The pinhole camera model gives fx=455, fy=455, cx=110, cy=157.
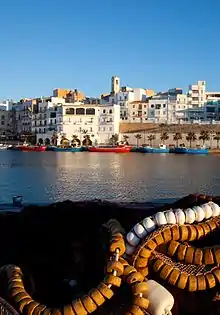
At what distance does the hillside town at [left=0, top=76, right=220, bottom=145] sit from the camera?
94.1 metres

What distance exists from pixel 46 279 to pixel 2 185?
76.6 ft

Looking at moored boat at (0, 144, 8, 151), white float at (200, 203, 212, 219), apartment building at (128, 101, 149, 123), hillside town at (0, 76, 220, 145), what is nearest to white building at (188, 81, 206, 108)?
hillside town at (0, 76, 220, 145)

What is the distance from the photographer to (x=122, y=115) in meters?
100

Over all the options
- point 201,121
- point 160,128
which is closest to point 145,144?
point 160,128

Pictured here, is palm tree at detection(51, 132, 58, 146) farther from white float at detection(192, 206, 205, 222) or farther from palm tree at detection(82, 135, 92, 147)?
white float at detection(192, 206, 205, 222)

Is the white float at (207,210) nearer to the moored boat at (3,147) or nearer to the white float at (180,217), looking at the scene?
the white float at (180,217)

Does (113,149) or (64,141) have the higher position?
(64,141)

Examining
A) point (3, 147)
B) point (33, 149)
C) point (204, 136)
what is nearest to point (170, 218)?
point (204, 136)

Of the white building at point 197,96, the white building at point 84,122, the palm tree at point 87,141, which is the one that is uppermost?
the white building at point 197,96

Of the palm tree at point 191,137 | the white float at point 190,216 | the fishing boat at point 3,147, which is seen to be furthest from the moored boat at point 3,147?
the white float at point 190,216

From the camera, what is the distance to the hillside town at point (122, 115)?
94125 millimetres

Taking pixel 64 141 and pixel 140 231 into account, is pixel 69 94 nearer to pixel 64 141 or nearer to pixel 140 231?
pixel 64 141

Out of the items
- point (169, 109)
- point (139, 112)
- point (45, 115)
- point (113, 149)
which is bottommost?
point (113, 149)

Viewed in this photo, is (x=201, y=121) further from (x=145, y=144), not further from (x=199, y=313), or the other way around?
(x=199, y=313)
